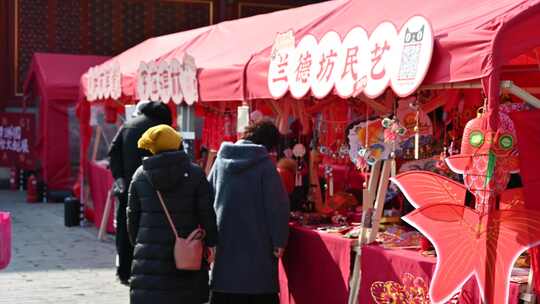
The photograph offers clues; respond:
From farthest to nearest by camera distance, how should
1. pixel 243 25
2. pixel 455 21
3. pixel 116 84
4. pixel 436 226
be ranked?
pixel 116 84
pixel 243 25
pixel 455 21
pixel 436 226

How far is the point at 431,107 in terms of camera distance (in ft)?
17.9

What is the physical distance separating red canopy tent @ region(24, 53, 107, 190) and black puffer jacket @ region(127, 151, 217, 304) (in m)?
9.92

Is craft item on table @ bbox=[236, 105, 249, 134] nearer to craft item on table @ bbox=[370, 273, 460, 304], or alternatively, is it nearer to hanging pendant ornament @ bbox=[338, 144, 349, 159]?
hanging pendant ornament @ bbox=[338, 144, 349, 159]

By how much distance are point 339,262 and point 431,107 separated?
3.66 ft

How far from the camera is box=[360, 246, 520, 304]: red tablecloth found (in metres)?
4.38

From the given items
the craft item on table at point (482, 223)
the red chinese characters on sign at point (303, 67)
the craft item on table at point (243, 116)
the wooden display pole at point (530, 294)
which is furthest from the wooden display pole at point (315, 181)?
the wooden display pole at point (530, 294)

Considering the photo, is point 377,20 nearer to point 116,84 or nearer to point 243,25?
point 243,25

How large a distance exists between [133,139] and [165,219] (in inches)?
96.9

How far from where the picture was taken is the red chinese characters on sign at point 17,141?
15.5 m

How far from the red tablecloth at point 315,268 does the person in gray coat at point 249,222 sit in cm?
39

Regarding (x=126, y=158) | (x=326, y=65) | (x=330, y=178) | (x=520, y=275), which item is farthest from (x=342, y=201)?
(x=520, y=275)

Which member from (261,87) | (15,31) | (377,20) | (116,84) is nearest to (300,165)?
(261,87)

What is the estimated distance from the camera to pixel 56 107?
14602 millimetres

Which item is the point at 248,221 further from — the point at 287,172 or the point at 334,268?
the point at 287,172
